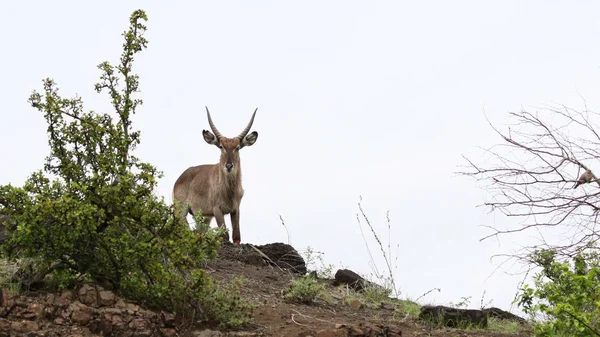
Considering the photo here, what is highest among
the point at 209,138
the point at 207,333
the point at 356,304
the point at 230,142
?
the point at 209,138

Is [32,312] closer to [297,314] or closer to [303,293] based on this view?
[297,314]

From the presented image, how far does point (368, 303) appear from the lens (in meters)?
11.4

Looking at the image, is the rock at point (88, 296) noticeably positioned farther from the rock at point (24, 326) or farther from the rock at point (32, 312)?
the rock at point (24, 326)

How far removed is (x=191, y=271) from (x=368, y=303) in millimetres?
3543

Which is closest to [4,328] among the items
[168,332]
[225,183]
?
[168,332]

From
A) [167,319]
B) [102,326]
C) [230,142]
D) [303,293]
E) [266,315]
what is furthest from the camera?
[230,142]

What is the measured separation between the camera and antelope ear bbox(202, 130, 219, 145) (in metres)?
16.6

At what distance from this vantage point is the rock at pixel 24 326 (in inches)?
303

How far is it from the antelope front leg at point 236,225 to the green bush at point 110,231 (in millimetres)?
7253

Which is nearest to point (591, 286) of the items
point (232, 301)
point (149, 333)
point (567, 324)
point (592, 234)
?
point (567, 324)

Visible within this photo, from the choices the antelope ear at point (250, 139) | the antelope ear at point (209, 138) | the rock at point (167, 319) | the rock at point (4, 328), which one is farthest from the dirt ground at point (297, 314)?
the antelope ear at point (209, 138)

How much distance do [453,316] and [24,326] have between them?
5368 mm

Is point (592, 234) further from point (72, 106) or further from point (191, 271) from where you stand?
point (72, 106)

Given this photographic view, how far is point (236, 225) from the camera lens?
16.6m
